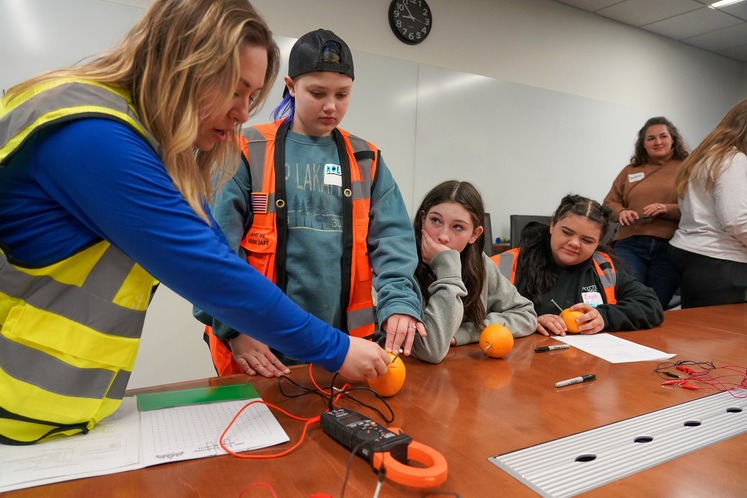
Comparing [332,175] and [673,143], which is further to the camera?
[673,143]

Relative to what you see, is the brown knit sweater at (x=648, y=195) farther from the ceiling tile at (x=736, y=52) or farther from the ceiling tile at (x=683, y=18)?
the ceiling tile at (x=736, y=52)

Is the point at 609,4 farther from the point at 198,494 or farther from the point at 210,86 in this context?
the point at 198,494

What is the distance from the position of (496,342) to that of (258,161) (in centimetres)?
86

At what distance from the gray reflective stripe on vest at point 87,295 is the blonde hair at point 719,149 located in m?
2.65

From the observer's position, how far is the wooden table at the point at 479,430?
2.31 feet

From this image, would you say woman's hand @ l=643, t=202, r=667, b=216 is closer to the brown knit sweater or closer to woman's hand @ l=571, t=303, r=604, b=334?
the brown knit sweater

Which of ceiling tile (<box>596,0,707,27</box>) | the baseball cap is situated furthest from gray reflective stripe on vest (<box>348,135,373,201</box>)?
ceiling tile (<box>596,0,707,27</box>)

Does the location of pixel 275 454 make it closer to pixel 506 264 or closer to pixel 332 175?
pixel 332 175

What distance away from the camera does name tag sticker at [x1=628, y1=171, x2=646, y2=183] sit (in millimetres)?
3248

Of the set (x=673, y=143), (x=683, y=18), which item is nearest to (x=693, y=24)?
(x=683, y=18)

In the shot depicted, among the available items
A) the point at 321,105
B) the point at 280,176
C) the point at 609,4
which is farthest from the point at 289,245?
the point at 609,4

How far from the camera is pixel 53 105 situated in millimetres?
663

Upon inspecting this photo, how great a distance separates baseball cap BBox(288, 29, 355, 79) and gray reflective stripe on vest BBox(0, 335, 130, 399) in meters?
0.95

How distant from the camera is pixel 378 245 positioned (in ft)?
4.83
